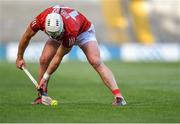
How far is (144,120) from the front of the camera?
1207 cm

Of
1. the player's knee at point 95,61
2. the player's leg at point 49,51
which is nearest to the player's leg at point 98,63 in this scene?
the player's knee at point 95,61

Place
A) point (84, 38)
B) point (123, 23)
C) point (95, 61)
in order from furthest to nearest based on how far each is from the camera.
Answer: point (123, 23)
point (84, 38)
point (95, 61)

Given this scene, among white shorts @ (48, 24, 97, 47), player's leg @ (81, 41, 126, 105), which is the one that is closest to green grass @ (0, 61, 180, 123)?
player's leg @ (81, 41, 126, 105)

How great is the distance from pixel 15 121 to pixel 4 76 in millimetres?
13316

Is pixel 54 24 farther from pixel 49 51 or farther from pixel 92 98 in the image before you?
pixel 92 98

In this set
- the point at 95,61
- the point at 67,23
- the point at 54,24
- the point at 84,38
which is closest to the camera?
the point at 54,24

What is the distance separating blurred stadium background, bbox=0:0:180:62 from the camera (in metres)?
37.6

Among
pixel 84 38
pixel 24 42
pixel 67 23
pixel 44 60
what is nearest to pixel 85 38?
pixel 84 38

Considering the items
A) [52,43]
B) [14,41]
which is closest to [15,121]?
[52,43]

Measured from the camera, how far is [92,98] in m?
16.7

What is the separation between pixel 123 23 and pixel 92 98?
21878 millimetres

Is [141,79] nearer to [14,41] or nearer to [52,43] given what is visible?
[52,43]

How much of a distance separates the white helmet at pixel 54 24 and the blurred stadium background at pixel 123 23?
77.2 feet

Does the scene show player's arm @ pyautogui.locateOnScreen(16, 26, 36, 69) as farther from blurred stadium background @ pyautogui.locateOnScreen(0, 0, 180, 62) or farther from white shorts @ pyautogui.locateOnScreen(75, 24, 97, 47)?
blurred stadium background @ pyautogui.locateOnScreen(0, 0, 180, 62)
